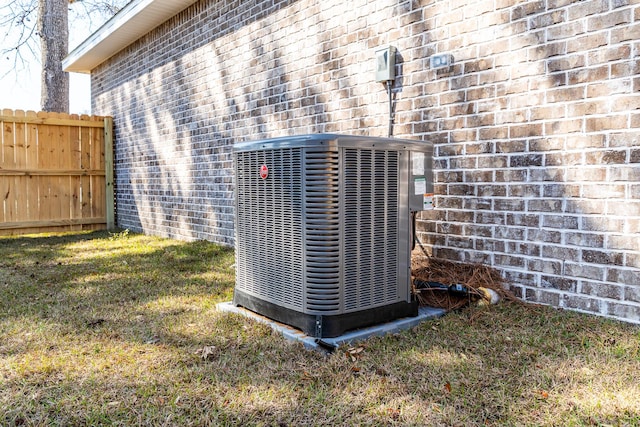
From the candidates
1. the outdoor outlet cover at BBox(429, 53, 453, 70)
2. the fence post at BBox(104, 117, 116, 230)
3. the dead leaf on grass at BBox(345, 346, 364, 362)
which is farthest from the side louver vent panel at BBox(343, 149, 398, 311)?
the fence post at BBox(104, 117, 116, 230)

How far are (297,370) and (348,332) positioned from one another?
0.51 m

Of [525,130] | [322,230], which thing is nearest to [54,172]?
[322,230]

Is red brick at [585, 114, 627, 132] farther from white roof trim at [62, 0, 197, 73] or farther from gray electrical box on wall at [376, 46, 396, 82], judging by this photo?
white roof trim at [62, 0, 197, 73]

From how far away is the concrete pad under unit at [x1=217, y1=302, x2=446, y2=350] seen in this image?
8.57 feet

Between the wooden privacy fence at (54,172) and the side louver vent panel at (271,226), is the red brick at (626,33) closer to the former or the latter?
the side louver vent panel at (271,226)

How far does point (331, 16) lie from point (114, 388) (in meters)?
3.63

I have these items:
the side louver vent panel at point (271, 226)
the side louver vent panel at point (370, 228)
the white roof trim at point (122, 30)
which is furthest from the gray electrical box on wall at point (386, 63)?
the white roof trim at point (122, 30)

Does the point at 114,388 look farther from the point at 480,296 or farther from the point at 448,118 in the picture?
the point at 448,118

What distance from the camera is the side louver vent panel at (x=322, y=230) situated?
262 centimetres

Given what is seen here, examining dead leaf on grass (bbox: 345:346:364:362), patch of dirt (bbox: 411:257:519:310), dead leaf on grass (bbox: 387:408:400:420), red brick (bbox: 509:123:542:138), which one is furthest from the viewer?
patch of dirt (bbox: 411:257:519:310)

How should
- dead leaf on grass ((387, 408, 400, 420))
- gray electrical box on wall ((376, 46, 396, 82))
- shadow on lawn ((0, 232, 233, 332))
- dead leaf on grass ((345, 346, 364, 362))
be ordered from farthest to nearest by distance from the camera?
1. gray electrical box on wall ((376, 46, 396, 82))
2. shadow on lawn ((0, 232, 233, 332))
3. dead leaf on grass ((345, 346, 364, 362))
4. dead leaf on grass ((387, 408, 400, 420))

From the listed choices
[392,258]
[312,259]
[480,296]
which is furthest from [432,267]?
[312,259]

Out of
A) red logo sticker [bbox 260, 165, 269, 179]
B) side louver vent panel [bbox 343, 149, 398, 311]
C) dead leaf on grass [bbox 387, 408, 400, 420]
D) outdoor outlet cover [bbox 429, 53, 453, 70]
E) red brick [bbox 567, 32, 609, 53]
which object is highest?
outdoor outlet cover [bbox 429, 53, 453, 70]

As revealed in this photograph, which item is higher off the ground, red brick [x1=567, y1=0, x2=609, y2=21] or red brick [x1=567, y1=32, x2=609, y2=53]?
red brick [x1=567, y1=0, x2=609, y2=21]
